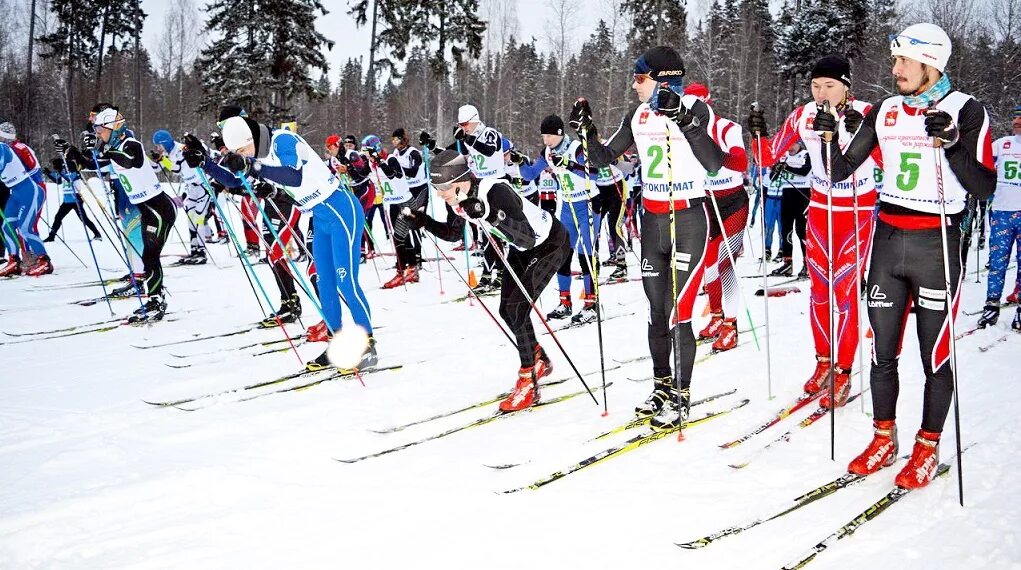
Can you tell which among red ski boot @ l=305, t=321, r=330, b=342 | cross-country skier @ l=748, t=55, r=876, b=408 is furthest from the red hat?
red ski boot @ l=305, t=321, r=330, b=342

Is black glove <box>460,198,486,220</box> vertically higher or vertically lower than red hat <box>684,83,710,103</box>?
lower

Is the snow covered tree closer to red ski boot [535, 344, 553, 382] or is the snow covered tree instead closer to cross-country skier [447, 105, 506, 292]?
cross-country skier [447, 105, 506, 292]

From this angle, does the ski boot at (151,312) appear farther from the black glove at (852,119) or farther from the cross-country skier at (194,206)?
the black glove at (852,119)

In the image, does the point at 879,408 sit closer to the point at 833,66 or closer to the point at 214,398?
the point at 833,66

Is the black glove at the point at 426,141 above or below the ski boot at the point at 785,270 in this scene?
above

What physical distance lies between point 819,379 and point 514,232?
7.20 ft

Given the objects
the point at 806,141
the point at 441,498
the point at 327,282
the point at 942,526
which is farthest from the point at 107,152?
the point at 942,526

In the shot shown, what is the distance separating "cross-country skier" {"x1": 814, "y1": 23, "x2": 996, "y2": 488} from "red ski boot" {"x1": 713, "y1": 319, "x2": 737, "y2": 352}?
7.37ft

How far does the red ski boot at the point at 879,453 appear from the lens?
327 cm

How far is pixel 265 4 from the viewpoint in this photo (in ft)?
76.4

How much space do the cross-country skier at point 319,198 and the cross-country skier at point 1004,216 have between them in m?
5.61

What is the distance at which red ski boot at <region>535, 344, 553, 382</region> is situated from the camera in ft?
15.5

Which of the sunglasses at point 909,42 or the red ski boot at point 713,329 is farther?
the red ski boot at point 713,329

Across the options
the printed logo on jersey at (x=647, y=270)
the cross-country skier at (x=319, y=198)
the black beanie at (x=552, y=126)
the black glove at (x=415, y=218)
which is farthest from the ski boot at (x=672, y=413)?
the black beanie at (x=552, y=126)
